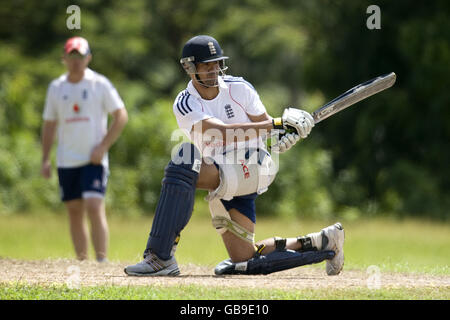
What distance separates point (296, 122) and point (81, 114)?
397cm

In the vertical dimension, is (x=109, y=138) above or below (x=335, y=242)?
above

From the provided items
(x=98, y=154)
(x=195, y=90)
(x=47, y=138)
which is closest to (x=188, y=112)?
(x=195, y=90)

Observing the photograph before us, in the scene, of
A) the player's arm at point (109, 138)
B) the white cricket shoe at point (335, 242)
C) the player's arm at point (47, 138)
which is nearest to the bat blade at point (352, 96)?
the white cricket shoe at point (335, 242)

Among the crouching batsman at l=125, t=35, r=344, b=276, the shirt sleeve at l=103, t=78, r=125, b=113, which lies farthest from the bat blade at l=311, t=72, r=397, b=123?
the shirt sleeve at l=103, t=78, r=125, b=113

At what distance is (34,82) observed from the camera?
80.9 feet

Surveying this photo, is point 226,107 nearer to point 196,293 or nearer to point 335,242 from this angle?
point 335,242

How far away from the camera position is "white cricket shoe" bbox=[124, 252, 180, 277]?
22.1ft

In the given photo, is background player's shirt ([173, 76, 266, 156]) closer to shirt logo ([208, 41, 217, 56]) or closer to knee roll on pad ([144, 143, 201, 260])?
shirt logo ([208, 41, 217, 56])

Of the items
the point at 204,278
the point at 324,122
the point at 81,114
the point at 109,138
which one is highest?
the point at 324,122

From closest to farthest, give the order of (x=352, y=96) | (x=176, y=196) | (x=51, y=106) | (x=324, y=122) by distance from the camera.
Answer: (x=176, y=196)
(x=352, y=96)
(x=51, y=106)
(x=324, y=122)

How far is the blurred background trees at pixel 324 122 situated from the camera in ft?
66.1

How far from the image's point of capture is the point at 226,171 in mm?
6715

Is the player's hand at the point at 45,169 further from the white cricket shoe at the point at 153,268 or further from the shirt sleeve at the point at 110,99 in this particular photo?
the white cricket shoe at the point at 153,268

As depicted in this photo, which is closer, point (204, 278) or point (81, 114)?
point (204, 278)
